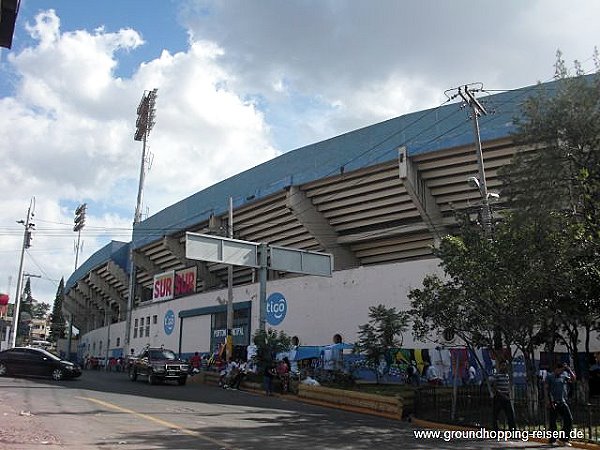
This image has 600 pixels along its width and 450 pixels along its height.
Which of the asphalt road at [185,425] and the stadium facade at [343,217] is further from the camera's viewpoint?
the stadium facade at [343,217]

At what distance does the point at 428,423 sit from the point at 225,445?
6.61m

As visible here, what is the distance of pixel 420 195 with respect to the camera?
90.8ft

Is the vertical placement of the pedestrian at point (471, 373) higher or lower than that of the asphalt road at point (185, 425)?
higher

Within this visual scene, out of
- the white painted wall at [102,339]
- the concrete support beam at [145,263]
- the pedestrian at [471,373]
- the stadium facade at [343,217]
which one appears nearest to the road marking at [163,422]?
the stadium facade at [343,217]

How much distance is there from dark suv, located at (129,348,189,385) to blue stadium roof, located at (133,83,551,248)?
11.1 meters

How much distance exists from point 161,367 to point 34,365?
5.37 metres

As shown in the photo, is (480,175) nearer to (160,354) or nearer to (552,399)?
(552,399)

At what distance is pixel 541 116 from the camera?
16469mm

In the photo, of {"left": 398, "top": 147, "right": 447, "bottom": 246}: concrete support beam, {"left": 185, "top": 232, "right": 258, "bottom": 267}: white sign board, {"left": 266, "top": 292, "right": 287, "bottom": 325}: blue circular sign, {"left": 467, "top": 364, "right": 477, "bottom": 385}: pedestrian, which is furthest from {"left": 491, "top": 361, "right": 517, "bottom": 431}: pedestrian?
{"left": 266, "top": 292, "right": 287, "bottom": 325}: blue circular sign

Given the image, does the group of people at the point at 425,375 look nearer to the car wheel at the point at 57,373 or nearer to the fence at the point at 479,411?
the fence at the point at 479,411

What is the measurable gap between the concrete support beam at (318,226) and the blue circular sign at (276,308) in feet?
11.6

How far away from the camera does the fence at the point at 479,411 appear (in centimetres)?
1368

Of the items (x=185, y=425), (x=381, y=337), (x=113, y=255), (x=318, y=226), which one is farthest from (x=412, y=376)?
(x=113, y=255)

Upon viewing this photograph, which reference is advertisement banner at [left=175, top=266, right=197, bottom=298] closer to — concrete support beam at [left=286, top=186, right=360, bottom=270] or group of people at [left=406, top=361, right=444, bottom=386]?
concrete support beam at [left=286, top=186, right=360, bottom=270]
